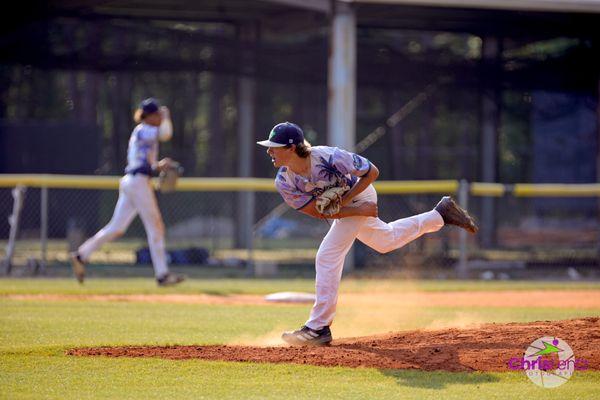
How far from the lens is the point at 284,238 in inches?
1038

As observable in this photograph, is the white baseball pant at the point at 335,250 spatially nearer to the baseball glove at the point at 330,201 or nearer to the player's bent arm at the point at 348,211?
the player's bent arm at the point at 348,211

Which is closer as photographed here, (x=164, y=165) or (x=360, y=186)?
(x=360, y=186)

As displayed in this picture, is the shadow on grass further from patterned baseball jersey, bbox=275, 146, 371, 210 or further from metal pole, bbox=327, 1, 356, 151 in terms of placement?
metal pole, bbox=327, 1, 356, 151

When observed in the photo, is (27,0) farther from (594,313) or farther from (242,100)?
(594,313)

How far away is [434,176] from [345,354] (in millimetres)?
19340

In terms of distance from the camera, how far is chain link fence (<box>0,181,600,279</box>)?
59.4 feet

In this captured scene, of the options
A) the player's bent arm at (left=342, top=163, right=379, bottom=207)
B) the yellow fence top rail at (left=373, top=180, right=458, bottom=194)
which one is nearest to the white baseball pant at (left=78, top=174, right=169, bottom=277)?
the yellow fence top rail at (left=373, top=180, right=458, bottom=194)

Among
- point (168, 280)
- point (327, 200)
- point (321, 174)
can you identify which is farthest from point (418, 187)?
point (327, 200)

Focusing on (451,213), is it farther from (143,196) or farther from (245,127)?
(245,127)

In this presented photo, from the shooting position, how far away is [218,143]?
27250 mm

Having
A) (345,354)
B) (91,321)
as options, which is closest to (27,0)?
(91,321)

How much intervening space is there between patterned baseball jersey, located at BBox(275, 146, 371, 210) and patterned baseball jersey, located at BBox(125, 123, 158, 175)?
6.03 metres

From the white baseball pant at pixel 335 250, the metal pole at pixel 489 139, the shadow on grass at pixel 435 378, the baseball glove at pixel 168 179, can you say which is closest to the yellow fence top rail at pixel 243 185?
the baseball glove at pixel 168 179

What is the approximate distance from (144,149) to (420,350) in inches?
277
